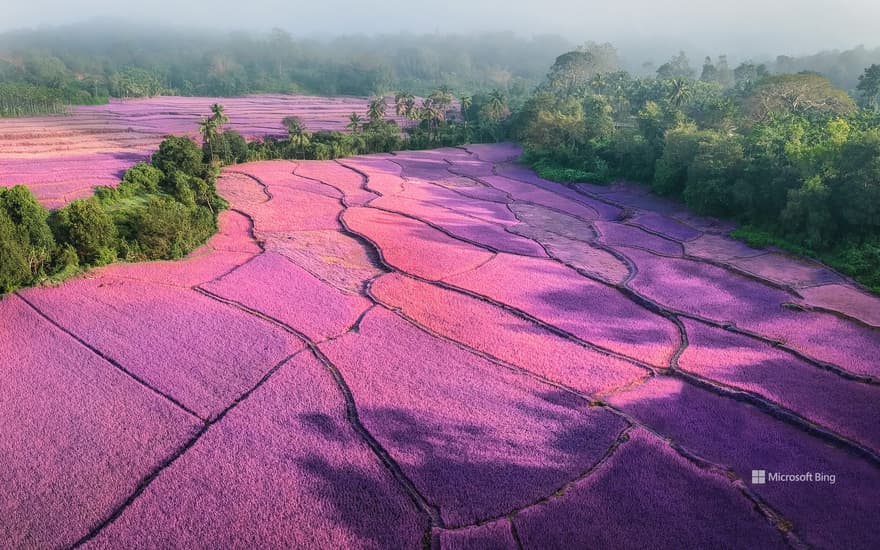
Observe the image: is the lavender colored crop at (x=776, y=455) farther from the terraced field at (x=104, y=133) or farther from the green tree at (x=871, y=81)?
the green tree at (x=871, y=81)

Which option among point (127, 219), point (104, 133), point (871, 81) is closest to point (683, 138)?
point (127, 219)

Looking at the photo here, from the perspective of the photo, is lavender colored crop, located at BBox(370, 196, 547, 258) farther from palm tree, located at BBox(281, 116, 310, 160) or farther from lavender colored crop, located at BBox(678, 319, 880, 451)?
palm tree, located at BBox(281, 116, 310, 160)

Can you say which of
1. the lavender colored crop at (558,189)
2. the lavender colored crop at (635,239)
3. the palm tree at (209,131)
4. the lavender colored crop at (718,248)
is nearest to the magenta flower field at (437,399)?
the lavender colored crop at (718,248)

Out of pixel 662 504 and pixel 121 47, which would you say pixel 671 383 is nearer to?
pixel 662 504

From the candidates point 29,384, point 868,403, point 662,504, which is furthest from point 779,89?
point 29,384

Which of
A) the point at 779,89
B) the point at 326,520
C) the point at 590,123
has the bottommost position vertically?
the point at 326,520
